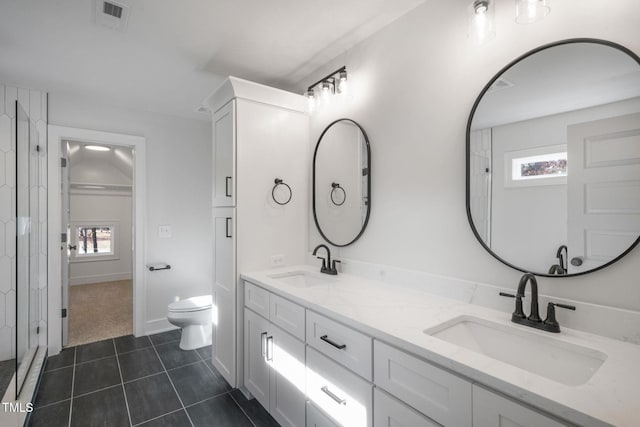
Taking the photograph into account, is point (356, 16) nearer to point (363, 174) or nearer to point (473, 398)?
point (363, 174)

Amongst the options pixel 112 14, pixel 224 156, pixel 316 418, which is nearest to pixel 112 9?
pixel 112 14

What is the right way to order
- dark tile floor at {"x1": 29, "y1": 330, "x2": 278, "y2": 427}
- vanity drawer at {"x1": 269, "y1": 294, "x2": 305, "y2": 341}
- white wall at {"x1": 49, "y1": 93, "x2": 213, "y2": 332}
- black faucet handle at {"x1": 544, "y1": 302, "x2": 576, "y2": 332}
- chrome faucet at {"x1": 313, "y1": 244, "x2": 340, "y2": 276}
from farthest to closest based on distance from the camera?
white wall at {"x1": 49, "y1": 93, "x2": 213, "y2": 332}, chrome faucet at {"x1": 313, "y1": 244, "x2": 340, "y2": 276}, dark tile floor at {"x1": 29, "y1": 330, "x2": 278, "y2": 427}, vanity drawer at {"x1": 269, "y1": 294, "x2": 305, "y2": 341}, black faucet handle at {"x1": 544, "y1": 302, "x2": 576, "y2": 332}

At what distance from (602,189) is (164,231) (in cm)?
356

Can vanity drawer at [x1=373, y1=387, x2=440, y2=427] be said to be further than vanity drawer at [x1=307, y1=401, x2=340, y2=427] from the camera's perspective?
No

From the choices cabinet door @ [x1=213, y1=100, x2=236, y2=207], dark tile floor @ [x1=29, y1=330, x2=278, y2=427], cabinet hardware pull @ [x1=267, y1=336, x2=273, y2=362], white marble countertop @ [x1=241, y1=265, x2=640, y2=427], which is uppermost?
cabinet door @ [x1=213, y1=100, x2=236, y2=207]

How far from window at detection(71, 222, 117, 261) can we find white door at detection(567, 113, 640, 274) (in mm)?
6517

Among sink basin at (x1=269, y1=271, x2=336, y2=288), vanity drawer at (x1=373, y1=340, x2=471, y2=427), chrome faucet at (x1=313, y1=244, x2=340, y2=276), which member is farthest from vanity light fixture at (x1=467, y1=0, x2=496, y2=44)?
sink basin at (x1=269, y1=271, x2=336, y2=288)

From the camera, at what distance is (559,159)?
119cm

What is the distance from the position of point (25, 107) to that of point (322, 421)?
3.36m

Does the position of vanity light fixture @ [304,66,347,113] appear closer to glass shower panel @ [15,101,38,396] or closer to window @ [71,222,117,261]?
glass shower panel @ [15,101,38,396]

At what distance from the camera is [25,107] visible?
8.68 feet

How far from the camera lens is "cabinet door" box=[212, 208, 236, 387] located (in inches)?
87.1

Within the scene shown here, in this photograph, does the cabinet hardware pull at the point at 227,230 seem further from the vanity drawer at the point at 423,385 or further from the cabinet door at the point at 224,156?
the vanity drawer at the point at 423,385

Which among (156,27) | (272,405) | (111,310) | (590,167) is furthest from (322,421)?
(111,310)
